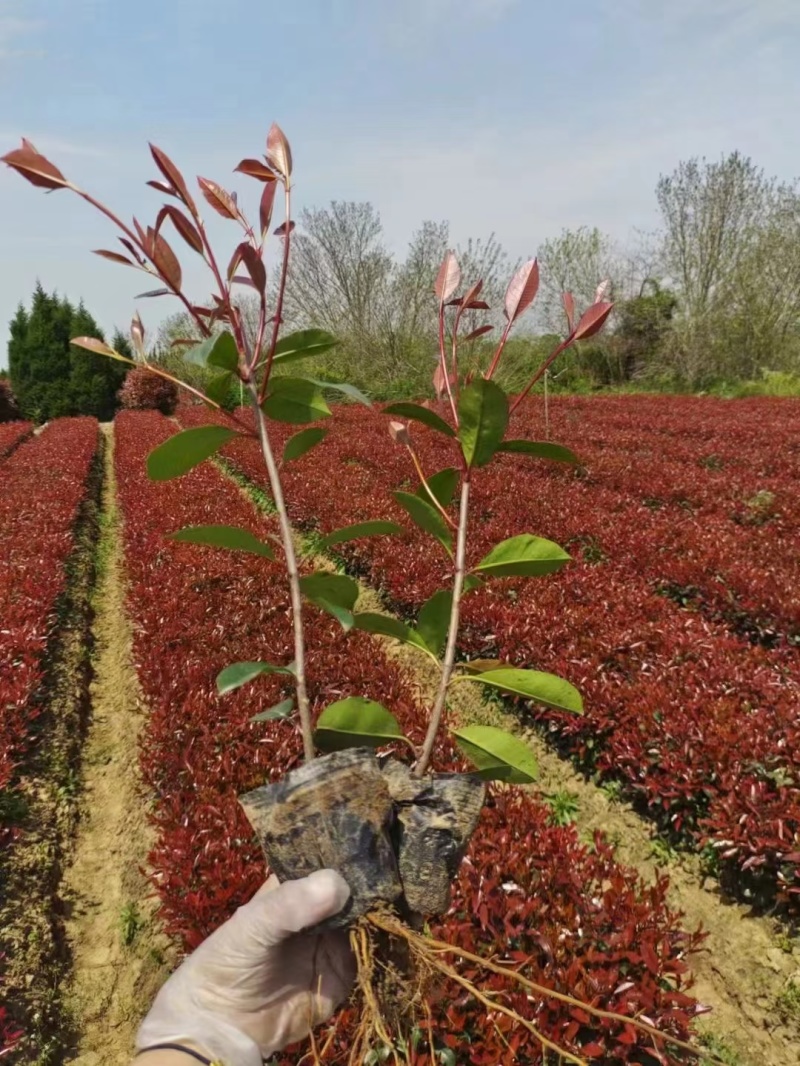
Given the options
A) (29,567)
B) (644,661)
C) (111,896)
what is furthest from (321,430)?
(29,567)

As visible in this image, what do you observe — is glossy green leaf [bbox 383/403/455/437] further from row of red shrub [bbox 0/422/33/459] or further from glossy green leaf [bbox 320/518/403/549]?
row of red shrub [bbox 0/422/33/459]

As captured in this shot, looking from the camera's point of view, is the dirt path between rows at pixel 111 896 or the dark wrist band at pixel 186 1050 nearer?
the dark wrist band at pixel 186 1050

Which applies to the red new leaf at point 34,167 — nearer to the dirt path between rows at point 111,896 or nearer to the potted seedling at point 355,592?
the potted seedling at point 355,592

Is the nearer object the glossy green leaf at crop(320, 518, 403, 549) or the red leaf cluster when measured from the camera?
the glossy green leaf at crop(320, 518, 403, 549)

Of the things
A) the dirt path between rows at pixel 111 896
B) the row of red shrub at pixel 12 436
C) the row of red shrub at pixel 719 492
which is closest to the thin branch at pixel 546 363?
→ the dirt path between rows at pixel 111 896

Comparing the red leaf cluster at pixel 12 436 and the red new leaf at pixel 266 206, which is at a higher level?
the red new leaf at pixel 266 206

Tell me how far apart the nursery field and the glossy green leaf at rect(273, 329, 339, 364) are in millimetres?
851

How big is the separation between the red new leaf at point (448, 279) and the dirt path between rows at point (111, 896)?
2.29 metres

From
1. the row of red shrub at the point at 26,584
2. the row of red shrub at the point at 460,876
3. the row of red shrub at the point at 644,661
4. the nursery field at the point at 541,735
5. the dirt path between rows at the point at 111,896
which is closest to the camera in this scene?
the row of red shrub at the point at 460,876

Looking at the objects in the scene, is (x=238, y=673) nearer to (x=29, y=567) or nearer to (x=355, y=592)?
(x=355, y=592)

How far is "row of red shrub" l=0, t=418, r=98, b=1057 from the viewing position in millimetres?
2930

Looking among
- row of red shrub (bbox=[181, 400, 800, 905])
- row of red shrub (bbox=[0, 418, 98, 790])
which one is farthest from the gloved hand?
row of red shrub (bbox=[0, 418, 98, 790])

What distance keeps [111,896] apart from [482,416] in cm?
259

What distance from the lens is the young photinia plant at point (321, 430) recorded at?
0.76m
